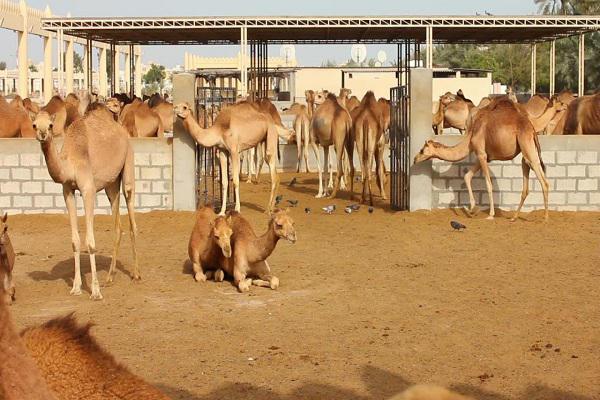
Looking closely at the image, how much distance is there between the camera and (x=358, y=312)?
899 centimetres

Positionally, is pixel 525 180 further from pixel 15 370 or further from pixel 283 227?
pixel 15 370

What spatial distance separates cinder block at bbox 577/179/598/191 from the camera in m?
15.8

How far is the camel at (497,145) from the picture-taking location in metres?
14.8

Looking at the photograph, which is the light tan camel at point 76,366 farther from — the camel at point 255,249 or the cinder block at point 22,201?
the cinder block at point 22,201

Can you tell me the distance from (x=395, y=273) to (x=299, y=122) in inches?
498

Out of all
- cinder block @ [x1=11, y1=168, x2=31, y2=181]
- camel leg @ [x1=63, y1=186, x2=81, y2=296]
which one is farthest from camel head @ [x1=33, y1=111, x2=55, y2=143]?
cinder block @ [x1=11, y1=168, x2=31, y2=181]

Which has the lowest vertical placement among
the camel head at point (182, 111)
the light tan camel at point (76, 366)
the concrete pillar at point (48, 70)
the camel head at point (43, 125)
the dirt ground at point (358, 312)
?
the dirt ground at point (358, 312)

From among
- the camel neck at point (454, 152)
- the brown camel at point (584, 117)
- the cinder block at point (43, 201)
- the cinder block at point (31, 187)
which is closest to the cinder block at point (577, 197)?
the camel neck at point (454, 152)

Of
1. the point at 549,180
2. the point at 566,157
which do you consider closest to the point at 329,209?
the point at 549,180

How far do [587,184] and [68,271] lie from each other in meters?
8.29

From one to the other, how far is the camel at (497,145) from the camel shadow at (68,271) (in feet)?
18.5

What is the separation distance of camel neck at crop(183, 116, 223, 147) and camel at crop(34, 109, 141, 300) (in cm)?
482

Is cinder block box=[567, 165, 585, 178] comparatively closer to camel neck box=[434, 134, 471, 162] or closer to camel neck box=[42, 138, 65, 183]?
camel neck box=[434, 134, 471, 162]

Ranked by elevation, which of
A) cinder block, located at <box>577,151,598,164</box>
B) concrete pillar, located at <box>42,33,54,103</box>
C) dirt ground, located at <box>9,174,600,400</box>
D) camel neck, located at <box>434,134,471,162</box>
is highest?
concrete pillar, located at <box>42,33,54,103</box>
